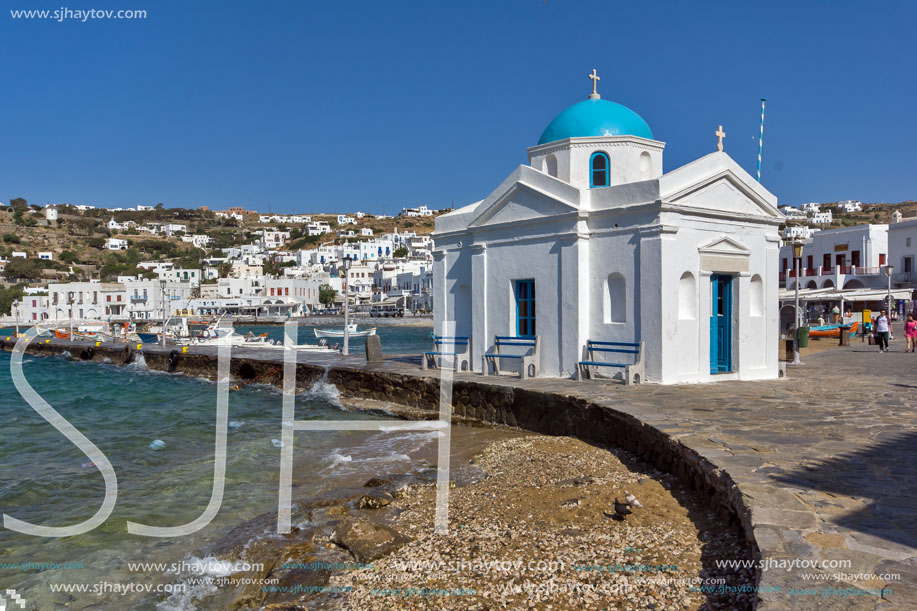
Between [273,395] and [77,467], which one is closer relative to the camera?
[77,467]

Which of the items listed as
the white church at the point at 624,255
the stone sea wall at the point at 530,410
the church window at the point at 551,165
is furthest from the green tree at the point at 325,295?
the church window at the point at 551,165

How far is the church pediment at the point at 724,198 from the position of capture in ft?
40.2

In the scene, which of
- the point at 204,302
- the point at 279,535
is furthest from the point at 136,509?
the point at 204,302

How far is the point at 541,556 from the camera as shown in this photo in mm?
5652

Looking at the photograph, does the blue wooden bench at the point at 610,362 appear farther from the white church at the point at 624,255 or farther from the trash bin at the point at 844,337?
the trash bin at the point at 844,337

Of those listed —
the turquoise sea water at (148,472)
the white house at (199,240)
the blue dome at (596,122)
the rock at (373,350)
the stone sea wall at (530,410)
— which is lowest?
the turquoise sea water at (148,472)

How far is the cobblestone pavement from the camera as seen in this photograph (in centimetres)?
388

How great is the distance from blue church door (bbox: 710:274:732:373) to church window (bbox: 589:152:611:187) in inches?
131

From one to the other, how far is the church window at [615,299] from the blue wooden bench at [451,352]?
12.9 feet

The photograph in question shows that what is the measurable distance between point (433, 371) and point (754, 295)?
7443mm

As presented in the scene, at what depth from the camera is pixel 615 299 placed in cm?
1297

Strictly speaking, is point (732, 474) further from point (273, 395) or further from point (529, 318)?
point (273, 395)

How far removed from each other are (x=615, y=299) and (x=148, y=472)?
9.10 m

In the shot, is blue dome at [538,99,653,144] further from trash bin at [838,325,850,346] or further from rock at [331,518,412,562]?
trash bin at [838,325,850,346]
